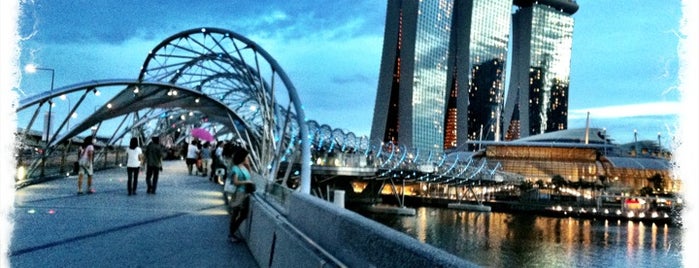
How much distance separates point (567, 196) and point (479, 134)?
7323cm

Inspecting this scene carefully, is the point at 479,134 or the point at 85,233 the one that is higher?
the point at 479,134

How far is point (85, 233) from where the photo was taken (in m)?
10.1

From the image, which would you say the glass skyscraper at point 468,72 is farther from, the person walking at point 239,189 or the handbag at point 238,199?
the handbag at point 238,199

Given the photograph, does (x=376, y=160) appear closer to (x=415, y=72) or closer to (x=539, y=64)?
(x=415, y=72)

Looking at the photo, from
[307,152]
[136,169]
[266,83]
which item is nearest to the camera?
[136,169]

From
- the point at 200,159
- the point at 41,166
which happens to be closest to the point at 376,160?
the point at 200,159

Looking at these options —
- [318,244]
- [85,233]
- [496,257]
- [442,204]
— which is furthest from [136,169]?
[442,204]

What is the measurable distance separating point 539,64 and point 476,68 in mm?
31041

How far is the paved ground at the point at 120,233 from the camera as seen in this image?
8.03 meters

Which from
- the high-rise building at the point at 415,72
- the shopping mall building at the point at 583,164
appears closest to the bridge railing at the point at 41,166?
the shopping mall building at the point at 583,164

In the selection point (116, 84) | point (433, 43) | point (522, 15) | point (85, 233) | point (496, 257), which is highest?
point (522, 15)

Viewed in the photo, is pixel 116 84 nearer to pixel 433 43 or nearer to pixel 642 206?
pixel 642 206

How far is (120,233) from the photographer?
33.7ft

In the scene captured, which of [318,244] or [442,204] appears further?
[442,204]
